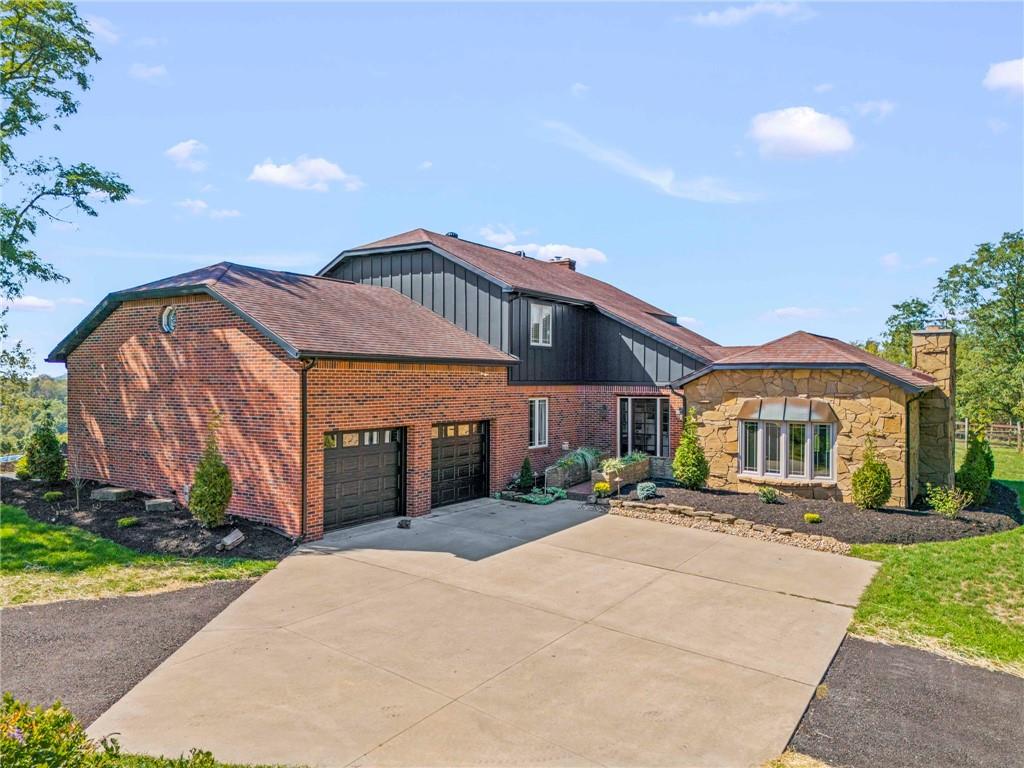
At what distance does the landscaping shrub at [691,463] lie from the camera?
15.7m

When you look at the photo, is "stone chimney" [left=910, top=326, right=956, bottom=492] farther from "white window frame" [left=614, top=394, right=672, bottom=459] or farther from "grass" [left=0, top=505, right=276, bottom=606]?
"grass" [left=0, top=505, right=276, bottom=606]

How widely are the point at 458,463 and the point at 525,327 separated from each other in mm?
4749

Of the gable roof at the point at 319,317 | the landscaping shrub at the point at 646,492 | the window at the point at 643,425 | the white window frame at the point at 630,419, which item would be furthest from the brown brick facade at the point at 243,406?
the landscaping shrub at the point at 646,492

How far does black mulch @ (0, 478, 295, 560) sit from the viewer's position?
35.9ft

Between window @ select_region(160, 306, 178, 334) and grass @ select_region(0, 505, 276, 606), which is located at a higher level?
window @ select_region(160, 306, 178, 334)

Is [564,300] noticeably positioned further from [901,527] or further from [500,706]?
[500,706]

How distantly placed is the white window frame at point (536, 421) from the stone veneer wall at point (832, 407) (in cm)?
446

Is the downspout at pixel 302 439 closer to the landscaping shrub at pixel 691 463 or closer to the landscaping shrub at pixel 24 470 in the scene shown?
the landscaping shrub at pixel 691 463

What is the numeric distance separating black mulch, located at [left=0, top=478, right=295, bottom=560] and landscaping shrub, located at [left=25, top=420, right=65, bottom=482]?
146 centimetres

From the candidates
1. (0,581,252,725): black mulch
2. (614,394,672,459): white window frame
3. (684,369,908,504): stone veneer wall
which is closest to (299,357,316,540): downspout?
(0,581,252,725): black mulch

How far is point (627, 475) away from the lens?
55.4ft

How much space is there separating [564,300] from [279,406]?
9968 millimetres

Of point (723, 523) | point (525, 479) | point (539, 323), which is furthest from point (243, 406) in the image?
point (723, 523)

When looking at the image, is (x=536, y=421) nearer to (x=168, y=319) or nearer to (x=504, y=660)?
(x=168, y=319)
